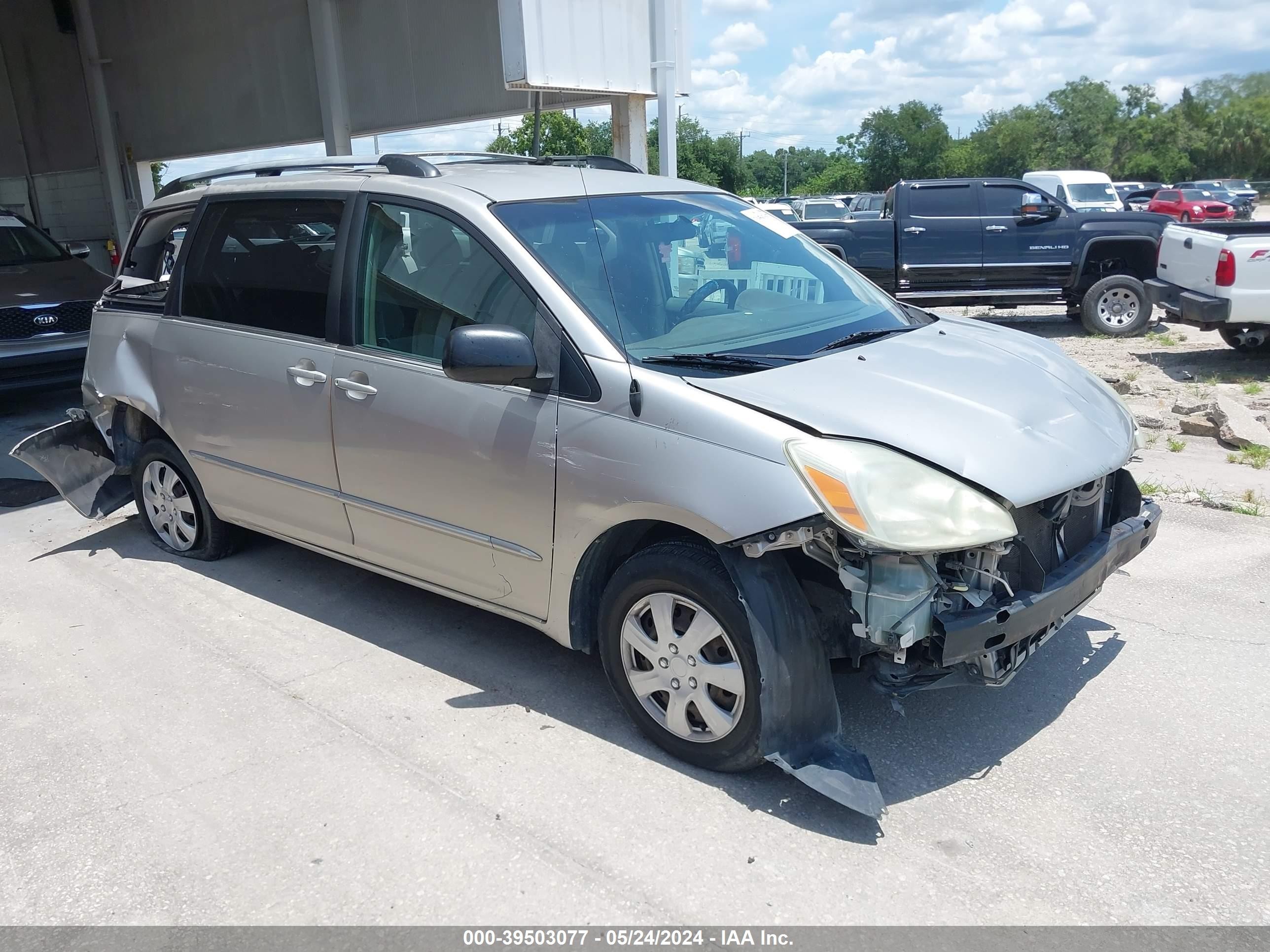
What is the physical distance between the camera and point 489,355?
3.38m

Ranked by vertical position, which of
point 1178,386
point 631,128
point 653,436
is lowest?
point 1178,386

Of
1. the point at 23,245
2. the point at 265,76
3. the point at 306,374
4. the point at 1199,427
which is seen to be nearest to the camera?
the point at 306,374

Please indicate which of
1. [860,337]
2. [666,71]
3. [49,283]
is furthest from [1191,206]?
[860,337]

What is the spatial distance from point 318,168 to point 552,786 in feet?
10.7

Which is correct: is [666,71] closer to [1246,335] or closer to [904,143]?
[1246,335]

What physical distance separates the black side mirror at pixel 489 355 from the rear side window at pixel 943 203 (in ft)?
36.8

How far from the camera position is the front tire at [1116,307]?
41.7 ft

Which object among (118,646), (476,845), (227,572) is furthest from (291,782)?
(227,572)

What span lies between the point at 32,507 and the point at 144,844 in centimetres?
472

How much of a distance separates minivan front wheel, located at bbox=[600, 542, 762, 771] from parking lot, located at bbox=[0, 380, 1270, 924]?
0.47 feet

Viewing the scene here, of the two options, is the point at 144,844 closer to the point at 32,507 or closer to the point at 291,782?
the point at 291,782

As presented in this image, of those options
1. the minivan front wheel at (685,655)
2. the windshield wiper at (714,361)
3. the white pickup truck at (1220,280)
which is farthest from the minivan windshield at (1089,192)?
the minivan front wheel at (685,655)

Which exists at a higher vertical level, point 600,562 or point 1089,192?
point 1089,192

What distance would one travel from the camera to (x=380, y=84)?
43.4 ft
